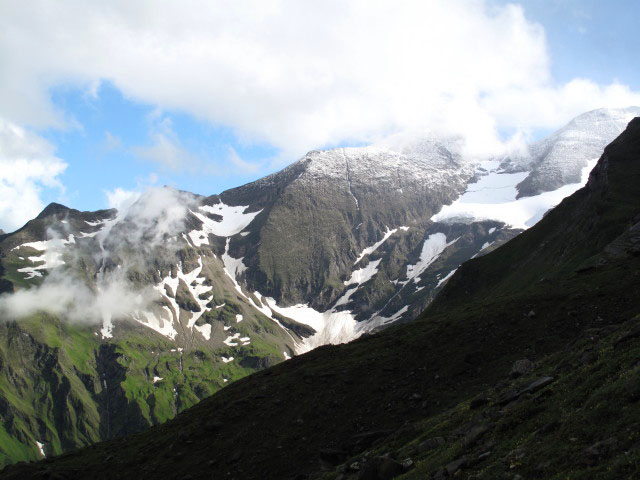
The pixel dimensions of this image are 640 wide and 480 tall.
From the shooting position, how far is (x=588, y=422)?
19.5 m

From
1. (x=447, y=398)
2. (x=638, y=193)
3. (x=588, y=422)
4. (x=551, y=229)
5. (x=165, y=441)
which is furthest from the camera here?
(x=551, y=229)

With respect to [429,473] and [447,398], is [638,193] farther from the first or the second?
[429,473]

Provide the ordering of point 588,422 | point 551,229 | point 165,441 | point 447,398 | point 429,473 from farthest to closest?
point 551,229, point 165,441, point 447,398, point 429,473, point 588,422

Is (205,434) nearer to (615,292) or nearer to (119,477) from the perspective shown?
(119,477)

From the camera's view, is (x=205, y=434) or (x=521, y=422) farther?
(x=205, y=434)

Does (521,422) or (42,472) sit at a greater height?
(42,472)

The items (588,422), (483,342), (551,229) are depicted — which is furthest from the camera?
(551,229)

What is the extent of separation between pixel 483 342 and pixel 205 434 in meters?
30.6

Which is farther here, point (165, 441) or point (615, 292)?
point (165, 441)

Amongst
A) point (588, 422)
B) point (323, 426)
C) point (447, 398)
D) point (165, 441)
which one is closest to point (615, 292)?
point (447, 398)

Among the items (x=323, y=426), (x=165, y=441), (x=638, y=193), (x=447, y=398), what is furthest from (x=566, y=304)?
(x=638, y=193)

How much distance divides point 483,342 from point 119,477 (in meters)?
40.4

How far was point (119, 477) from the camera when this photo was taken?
2015 inches

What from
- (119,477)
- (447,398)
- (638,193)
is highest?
(638,193)
